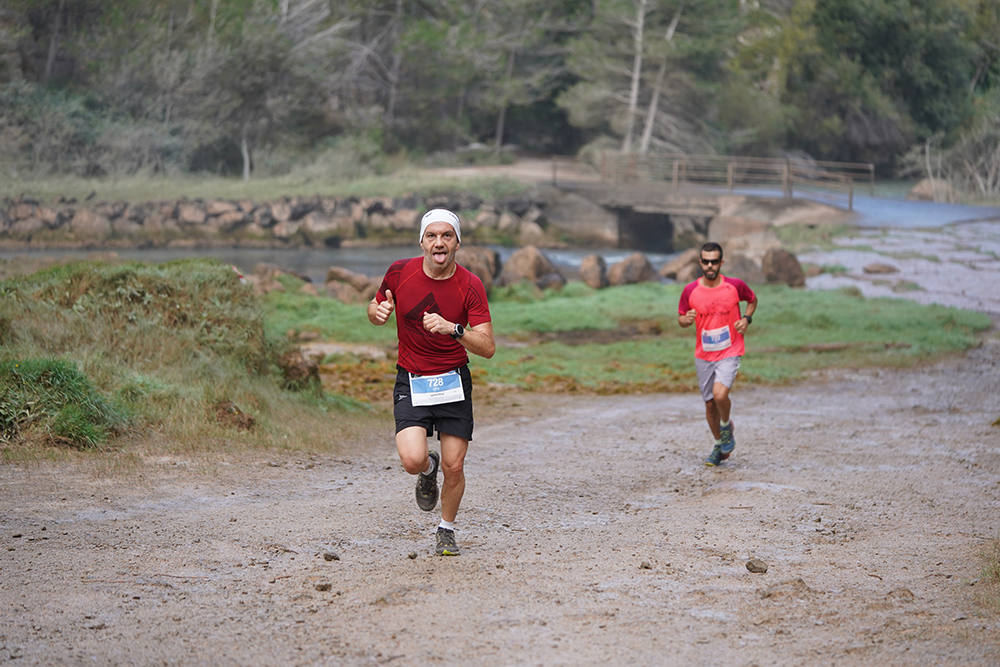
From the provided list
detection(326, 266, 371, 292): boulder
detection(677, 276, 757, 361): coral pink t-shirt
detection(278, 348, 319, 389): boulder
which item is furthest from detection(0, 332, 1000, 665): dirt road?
detection(326, 266, 371, 292): boulder

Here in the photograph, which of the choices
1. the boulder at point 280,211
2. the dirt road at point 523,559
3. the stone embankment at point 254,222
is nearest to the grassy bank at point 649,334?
the dirt road at point 523,559

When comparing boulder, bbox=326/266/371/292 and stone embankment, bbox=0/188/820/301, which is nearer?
boulder, bbox=326/266/371/292

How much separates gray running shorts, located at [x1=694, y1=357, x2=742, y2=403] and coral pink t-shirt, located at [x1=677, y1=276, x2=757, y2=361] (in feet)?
0.16

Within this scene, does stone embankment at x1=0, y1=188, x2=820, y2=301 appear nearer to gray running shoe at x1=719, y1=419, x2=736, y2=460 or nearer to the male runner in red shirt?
gray running shoe at x1=719, y1=419, x2=736, y2=460

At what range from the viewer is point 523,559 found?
5.91 metres

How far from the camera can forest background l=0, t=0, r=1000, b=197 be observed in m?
37.8

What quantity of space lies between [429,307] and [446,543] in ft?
A: 4.11

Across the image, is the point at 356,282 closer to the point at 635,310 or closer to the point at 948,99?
the point at 635,310

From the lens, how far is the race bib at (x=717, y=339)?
8797mm

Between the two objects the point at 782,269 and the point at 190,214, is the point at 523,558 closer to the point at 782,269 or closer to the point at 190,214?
the point at 782,269

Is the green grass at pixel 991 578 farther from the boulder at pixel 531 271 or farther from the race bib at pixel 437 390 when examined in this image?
the boulder at pixel 531 271

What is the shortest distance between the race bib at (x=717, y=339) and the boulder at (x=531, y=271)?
17.2 meters

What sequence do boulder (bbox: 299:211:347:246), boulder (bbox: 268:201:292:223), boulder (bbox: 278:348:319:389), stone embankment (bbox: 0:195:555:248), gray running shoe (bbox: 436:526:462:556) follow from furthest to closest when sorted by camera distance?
boulder (bbox: 299:211:347:246) < boulder (bbox: 268:201:292:223) < stone embankment (bbox: 0:195:555:248) < boulder (bbox: 278:348:319:389) < gray running shoe (bbox: 436:526:462:556)

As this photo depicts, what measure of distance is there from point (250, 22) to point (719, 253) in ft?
111
